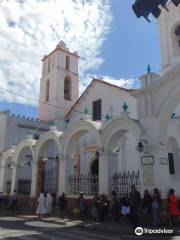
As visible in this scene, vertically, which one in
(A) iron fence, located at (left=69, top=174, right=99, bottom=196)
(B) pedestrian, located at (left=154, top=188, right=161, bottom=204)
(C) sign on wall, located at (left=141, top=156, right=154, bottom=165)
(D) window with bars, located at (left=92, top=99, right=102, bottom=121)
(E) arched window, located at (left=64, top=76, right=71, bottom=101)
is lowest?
(B) pedestrian, located at (left=154, top=188, right=161, bottom=204)

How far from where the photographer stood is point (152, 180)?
458 inches

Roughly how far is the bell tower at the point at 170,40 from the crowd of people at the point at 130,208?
29.9 ft

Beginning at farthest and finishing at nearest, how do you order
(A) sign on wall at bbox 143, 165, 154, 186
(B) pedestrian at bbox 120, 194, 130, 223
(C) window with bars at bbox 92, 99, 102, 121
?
(C) window with bars at bbox 92, 99, 102, 121, (A) sign on wall at bbox 143, 165, 154, 186, (B) pedestrian at bbox 120, 194, 130, 223

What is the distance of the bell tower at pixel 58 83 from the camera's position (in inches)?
1185

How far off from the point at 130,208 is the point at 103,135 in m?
4.05

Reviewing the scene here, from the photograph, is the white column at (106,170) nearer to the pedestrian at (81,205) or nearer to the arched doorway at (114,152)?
the arched doorway at (114,152)

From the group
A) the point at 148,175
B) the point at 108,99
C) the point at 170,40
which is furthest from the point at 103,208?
the point at 108,99

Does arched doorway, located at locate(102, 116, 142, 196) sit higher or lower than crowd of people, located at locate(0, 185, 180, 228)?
higher

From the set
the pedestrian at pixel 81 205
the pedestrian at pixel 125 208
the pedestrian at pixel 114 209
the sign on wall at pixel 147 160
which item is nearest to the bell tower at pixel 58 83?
the pedestrian at pixel 81 205

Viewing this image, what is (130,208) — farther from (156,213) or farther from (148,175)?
(148,175)

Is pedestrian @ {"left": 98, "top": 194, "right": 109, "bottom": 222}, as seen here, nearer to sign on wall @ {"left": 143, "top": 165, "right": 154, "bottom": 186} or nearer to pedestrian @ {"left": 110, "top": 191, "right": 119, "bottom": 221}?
pedestrian @ {"left": 110, "top": 191, "right": 119, "bottom": 221}

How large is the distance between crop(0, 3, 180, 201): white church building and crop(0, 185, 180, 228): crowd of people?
71 cm

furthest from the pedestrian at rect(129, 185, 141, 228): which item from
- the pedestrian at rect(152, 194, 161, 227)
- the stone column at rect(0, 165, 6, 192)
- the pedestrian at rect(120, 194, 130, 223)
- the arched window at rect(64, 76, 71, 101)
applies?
the arched window at rect(64, 76, 71, 101)

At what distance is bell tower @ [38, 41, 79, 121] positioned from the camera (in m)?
30.1
